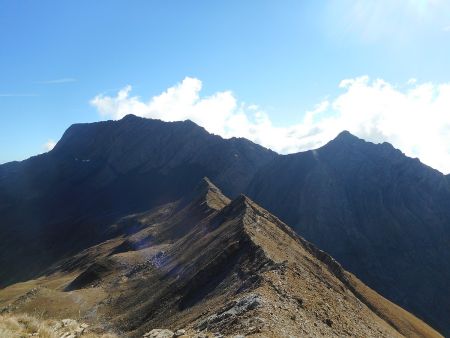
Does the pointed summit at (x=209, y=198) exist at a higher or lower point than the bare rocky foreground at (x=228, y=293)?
higher

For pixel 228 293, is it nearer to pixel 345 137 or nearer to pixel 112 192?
pixel 345 137

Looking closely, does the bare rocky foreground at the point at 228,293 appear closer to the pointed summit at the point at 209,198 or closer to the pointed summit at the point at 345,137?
the pointed summit at the point at 209,198

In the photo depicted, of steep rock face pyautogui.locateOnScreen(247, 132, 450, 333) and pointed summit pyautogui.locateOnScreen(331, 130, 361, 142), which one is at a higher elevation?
pointed summit pyautogui.locateOnScreen(331, 130, 361, 142)

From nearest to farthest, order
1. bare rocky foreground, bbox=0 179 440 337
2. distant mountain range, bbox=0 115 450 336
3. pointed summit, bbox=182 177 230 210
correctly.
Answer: bare rocky foreground, bbox=0 179 440 337 < pointed summit, bbox=182 177 230 210 < distant mountain range, bbox=0 115 450 336

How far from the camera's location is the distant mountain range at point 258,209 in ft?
318

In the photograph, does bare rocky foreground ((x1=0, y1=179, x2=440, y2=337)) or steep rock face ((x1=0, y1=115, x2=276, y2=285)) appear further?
steep rock face ((x1=0, y1=115, x2=276, y2=285))

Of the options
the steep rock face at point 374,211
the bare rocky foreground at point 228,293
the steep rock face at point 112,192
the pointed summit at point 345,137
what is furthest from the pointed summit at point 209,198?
the pointed summit at point 345,137

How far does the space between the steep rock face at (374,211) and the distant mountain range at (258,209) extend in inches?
13.0

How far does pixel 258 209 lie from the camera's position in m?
62.5

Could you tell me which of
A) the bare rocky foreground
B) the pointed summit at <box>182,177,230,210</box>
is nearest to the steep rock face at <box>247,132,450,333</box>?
the pointed summit at <box>182,177,230,210</box>

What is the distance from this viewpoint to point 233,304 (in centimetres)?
2723

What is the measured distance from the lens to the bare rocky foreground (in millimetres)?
25266

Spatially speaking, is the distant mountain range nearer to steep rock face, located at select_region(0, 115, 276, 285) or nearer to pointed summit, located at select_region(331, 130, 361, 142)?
pointed summit, located at select_region(331, 130, 361, 142)

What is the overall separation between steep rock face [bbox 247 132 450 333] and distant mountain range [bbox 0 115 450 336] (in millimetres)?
331
